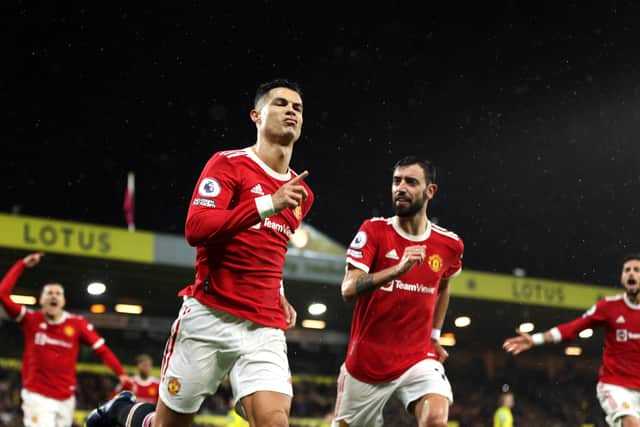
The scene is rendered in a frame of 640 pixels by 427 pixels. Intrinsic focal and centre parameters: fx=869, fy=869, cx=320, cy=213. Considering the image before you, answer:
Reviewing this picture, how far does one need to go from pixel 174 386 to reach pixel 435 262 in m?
2.59

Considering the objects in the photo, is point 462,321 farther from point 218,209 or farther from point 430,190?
point 218,209

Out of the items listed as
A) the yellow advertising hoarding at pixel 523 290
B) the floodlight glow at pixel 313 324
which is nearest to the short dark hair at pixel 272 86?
the yellow advertising hoarding at pixel 523 290

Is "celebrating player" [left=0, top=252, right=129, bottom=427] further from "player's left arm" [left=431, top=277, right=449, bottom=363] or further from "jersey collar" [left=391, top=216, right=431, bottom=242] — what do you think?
"jersey collar" [left=391, top=216, right=431, bottom=242]

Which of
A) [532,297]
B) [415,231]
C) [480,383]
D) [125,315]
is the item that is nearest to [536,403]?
[480,383]

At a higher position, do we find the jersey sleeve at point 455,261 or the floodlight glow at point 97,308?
the floodlight glow at point 97,308

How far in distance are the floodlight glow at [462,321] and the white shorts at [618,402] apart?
16.9m

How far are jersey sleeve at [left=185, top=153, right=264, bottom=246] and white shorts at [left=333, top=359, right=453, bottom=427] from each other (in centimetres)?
219

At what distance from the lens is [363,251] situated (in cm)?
626

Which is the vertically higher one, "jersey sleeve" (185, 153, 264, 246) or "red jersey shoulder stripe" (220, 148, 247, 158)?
"red jersey shoulder stripe" (220, 148, 247, 158)

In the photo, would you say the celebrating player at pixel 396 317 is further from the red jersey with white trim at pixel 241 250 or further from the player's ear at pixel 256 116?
the player's ear at pixel 256 116

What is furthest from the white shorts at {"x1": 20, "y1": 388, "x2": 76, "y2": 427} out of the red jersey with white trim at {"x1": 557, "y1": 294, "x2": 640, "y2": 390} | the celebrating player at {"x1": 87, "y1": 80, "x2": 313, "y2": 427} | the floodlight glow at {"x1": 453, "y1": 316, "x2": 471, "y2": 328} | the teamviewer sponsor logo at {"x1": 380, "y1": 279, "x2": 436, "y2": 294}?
the floodlight glow at {"x1": 453, "y1": 316, "x2": 471, "y2": 328}

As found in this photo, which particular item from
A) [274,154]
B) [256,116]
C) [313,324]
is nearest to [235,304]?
[274,154]

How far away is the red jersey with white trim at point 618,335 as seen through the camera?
8219 millimetres

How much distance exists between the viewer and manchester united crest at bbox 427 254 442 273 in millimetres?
6426
